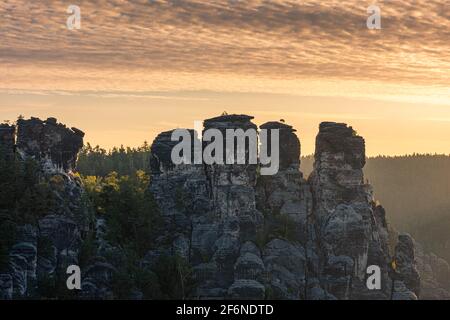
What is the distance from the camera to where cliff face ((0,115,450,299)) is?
108312mm

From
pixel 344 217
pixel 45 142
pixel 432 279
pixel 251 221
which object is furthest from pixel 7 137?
pixel 432 279

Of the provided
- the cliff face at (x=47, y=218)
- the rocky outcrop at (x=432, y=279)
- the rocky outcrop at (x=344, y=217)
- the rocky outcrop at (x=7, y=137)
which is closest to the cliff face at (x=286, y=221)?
the rocky outcrop at (x=344, y=217)

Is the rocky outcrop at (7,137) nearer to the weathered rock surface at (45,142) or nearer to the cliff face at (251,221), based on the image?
the cliff face at (251,221)

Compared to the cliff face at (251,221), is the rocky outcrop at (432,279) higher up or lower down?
lower down

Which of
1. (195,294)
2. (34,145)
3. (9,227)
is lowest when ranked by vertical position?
(195,294)

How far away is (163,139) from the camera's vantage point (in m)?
126

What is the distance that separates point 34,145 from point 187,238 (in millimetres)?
25061

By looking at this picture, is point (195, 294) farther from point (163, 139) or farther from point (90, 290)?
point (163, 139)

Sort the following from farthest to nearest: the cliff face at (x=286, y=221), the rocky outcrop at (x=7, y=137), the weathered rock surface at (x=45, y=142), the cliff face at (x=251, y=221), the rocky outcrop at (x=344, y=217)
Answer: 1. the rocky outcrop at (x=344, y=217)
2. the cliff face at (x=286, y=221)
3. the weathered rock surface at (x=45, y=142)
4. the rocky outcrop at (x=7, y=137)
5. the cliff face at (x=251, y=221)

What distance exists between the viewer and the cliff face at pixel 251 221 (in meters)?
108

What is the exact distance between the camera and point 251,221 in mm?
117875

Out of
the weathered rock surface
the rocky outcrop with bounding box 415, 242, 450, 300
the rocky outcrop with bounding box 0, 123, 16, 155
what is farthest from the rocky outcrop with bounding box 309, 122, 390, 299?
the rocky outcrop with bounding box 0, 123, 16, 155

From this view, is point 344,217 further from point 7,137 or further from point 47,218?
point 7,137
